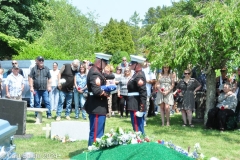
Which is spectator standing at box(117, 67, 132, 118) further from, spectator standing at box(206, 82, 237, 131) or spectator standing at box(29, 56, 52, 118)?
spectator standing at box(206, 82, 237, 131)

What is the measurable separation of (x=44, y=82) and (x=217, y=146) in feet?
18.7

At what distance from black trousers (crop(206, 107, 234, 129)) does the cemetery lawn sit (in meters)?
0.27

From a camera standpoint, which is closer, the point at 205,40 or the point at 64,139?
the point at 64,139

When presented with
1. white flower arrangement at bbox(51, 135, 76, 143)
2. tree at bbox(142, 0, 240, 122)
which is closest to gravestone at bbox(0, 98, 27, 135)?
white flower arrangement at bbox(51, 135, 76, 143)

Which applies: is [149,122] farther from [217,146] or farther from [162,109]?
[217,146]

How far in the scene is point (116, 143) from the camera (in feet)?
17.1

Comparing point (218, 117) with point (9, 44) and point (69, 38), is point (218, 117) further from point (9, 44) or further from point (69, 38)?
point (69, 38)

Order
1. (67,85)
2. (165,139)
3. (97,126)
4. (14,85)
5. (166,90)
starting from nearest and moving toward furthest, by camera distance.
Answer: (97,126), (165,139), (166,90), (14,85), (67,85)

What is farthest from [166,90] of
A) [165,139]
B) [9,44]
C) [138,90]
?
[9,44]

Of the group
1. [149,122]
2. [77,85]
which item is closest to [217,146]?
[149,122]

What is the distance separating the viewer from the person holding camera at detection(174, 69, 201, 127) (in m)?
11.9

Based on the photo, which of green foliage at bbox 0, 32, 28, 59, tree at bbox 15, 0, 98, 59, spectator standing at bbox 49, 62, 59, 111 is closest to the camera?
spectator standing at bbox 49, 62, 59, 111

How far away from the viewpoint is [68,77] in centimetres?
1284

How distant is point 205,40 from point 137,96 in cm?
355
